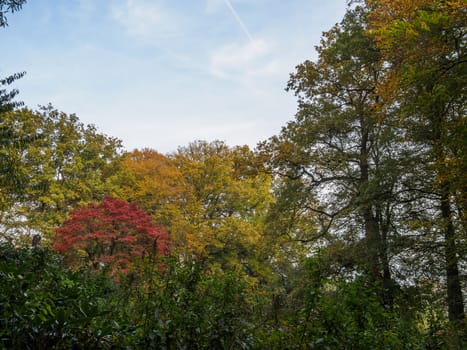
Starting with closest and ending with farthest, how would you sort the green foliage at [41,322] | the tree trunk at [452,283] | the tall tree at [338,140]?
the green foliage at [41,322], the tree trunk at [452,283], the tall tree at [338,140]

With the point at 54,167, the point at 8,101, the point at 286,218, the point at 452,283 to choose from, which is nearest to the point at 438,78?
the point at 452,283


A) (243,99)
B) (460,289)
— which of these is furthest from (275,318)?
(243,99)

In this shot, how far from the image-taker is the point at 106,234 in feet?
35.4

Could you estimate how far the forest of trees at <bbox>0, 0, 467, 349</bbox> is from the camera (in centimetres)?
200

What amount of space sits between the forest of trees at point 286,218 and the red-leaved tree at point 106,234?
6 centimetres

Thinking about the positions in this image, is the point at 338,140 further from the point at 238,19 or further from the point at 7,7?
the point at 238,19

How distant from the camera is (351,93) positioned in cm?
1064

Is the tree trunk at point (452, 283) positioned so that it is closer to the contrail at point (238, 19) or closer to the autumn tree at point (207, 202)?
the autumn tree at point (207, 202)

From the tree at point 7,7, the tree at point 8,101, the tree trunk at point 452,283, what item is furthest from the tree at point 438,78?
the tree at point 8,101

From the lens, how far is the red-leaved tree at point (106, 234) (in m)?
10.5

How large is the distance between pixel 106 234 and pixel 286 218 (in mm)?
5588

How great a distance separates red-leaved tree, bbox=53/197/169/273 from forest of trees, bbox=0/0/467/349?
0.06 metres

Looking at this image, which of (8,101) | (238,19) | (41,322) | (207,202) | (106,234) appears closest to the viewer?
(41,322)

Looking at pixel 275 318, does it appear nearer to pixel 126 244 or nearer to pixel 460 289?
pixel 460 289
